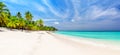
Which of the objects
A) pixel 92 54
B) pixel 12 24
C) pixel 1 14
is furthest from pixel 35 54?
pixel 12 24

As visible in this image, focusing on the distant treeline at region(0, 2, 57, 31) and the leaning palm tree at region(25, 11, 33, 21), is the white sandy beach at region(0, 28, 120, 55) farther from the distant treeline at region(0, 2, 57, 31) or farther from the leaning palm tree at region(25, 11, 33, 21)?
the leaning palm tree at region(25, 11, 33, 21)

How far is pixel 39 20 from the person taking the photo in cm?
9812

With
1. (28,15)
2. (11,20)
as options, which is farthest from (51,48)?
(28,15)

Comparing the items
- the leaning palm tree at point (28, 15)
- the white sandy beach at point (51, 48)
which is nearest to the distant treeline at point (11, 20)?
the leaning palm tree at point (28, 15)

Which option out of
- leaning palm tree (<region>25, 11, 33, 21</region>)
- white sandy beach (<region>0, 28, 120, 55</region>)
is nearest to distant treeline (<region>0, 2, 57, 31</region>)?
leaning palm tree (<region>25, 11, 33, 21</region>)

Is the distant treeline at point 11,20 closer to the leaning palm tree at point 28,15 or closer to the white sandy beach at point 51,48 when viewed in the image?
the leaning palm tree at point 28,15

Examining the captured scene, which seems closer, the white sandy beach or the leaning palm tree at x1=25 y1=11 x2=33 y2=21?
the white sandy beach

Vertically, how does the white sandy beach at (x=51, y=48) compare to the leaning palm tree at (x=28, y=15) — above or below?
below

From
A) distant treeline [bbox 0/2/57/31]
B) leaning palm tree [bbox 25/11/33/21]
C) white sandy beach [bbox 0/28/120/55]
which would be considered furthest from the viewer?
leaning palm tree [bbox 25/11/33/21]

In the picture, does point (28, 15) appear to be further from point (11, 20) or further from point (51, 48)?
point (51, 48)

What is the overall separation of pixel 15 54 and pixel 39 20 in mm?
91420

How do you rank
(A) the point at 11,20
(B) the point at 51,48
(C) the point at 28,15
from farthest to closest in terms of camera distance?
(C) the point at 28,15 < (A) the point at 11,20 < (B) the point at 51,48

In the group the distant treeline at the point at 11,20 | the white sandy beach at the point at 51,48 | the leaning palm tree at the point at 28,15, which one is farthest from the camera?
the leaning palm tree at the point at 28,15

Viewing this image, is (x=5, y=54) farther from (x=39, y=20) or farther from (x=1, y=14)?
(x=39, y=20)
